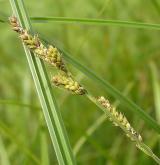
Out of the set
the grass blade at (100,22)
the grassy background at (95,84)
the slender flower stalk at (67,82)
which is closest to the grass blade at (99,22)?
the grass blade at (100,22)

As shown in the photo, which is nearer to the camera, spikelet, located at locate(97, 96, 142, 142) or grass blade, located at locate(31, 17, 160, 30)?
spikelet, located at locate(97, 96, 142, 142)

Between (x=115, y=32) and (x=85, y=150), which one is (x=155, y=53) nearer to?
(x=115, y=32)

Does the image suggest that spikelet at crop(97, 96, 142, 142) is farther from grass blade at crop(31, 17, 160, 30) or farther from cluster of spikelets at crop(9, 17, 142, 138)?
grass blade at crop(31, 17, 160, 30)

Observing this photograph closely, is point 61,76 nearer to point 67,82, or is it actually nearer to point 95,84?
point 67,82

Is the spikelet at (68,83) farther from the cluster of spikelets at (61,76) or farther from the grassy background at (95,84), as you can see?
the grassy background at (95,84)

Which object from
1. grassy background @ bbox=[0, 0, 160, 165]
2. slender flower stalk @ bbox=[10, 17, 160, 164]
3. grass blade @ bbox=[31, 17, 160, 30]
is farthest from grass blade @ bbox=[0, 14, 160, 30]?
grassy background @ bbox=[0, 0, 160, 165]

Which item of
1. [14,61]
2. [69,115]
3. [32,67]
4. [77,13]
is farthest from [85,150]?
[32,67]
